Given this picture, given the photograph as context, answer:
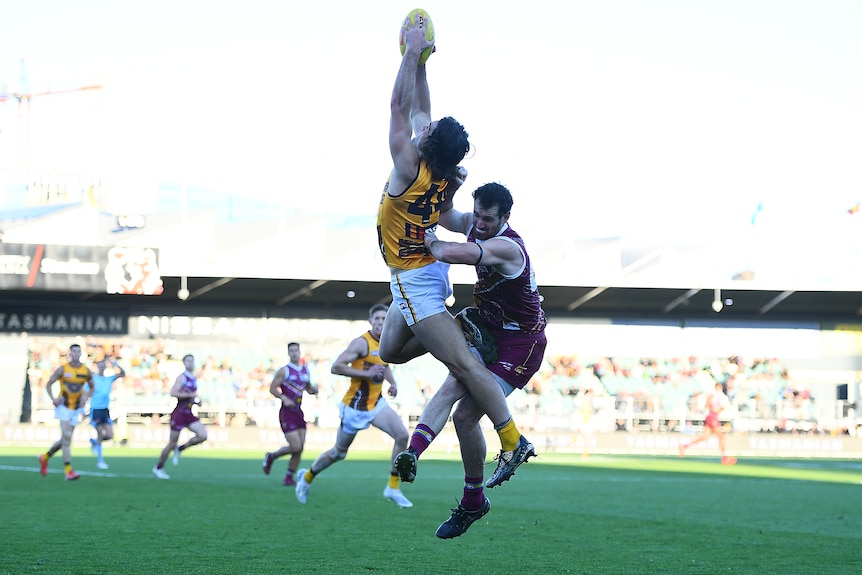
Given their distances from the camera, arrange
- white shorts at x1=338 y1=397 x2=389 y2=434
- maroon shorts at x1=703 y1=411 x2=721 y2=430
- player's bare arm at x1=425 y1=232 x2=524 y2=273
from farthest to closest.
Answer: maroon shorts at x1=703 y1=411 x2=721 y2=430, white shorts at x1=338 y1=397 x2=389 y2=434, player's bare arm at x1=425 y1=232 x2=524 y2=273

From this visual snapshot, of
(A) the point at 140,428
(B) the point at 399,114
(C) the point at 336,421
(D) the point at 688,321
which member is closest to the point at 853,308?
(D) the point at 688,321

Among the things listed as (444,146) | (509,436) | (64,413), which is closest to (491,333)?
(509,436)

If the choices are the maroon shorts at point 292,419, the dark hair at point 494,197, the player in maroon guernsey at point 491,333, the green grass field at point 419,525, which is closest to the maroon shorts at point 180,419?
the green grass field at point 419,525

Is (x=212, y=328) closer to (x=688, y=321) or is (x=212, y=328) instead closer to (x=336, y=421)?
(x=336, y=421)

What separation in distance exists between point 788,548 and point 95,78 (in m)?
90.2

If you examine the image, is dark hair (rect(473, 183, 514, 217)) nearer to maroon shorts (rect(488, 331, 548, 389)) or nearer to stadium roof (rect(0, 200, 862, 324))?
maroon shorts (rect(488, 331, 548, 389))

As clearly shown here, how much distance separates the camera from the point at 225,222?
3806 cm

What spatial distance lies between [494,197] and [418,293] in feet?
2.60

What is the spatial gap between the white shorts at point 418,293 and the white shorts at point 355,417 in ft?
24.1

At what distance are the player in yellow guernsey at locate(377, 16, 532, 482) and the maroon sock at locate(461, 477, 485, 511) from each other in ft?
1.19

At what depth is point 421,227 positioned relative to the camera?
23.8ft

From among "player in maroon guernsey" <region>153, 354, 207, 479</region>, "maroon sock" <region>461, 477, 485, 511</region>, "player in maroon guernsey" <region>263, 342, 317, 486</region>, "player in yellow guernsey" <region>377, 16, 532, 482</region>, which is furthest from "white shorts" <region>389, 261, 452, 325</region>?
"player in maroon guernsey" <region>153, 354, 207, 479</region>

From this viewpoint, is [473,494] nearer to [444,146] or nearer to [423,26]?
[444,146]

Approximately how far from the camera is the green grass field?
877 cm
